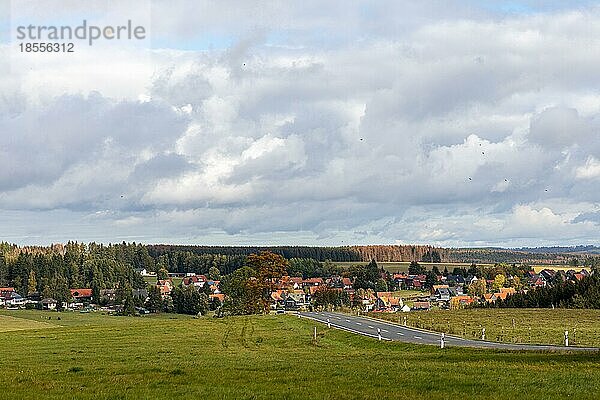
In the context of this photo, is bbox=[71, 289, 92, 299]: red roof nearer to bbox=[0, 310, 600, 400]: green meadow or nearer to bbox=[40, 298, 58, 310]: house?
bbox=[40, 298, 58, 310]: house

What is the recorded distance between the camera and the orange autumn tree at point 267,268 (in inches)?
4141

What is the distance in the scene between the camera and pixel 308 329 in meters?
63.3

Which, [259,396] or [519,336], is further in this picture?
[519,336]

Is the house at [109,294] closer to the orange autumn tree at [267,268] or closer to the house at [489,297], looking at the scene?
the house at [489,297]

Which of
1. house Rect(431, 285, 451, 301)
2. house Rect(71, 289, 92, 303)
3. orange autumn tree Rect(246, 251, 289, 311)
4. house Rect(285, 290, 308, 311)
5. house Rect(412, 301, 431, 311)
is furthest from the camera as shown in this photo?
house Rect(71, 289, 92, 303)

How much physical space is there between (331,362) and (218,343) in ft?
61.9

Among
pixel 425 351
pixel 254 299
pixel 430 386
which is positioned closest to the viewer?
pixel 430 386

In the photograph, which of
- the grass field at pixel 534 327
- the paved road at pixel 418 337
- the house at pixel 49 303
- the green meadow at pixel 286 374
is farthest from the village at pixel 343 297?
the green meadow at pixel 286 374

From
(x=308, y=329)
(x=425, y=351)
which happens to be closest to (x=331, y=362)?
(x=425, y=351)

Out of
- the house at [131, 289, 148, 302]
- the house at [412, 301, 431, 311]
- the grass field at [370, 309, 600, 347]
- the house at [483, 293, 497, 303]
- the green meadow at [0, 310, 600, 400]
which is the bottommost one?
the house at [412, 301, 431, 311]

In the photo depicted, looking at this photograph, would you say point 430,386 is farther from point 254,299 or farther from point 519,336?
point 254,299

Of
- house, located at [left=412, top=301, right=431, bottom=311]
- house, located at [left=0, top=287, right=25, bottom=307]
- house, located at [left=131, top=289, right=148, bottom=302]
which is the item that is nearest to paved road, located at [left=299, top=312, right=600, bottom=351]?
house, located at [left=412, top=301, right=431, bottom=311]

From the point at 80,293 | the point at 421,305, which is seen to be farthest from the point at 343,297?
the point at 80,293

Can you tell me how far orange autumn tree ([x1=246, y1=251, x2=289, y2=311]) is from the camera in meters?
105
